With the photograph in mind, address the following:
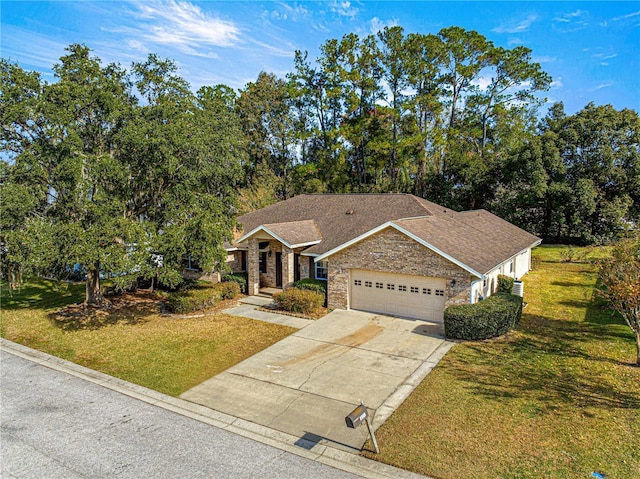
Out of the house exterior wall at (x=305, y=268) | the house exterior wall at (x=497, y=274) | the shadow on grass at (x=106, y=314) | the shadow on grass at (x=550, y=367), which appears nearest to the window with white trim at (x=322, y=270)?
the house exterior wall at (x=305, y=268)

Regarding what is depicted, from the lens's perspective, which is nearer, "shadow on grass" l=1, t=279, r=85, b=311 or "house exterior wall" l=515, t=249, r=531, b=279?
"shadow on grass" l=1, t=279, r=85, b=311

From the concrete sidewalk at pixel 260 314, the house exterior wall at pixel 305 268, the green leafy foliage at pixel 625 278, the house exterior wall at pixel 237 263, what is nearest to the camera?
the green leafy foliage at pixel 625 278

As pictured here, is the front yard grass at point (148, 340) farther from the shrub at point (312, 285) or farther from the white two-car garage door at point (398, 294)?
the white two-car garage door at point (398, 294)

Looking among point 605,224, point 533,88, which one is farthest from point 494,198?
point 533,88

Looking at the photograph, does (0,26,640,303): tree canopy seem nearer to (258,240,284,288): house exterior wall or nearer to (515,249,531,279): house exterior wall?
(258,240,284,288): house exterior wall

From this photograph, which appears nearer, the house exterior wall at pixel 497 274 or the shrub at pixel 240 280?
the house exterior wall at pixel 497 274

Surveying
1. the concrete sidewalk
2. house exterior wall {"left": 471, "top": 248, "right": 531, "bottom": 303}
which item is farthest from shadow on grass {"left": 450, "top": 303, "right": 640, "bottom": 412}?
the concrete sidewalk

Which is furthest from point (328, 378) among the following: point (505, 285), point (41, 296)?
point (41, 296)

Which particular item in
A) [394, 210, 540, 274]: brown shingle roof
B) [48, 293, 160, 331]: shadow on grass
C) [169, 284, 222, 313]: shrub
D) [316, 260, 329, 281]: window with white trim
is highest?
[394, 210, 540, 274]: brown shingle roof

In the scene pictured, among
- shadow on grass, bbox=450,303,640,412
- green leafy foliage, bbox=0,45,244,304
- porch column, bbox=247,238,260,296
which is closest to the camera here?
shadow on grass, bbox=450,303,640,412
